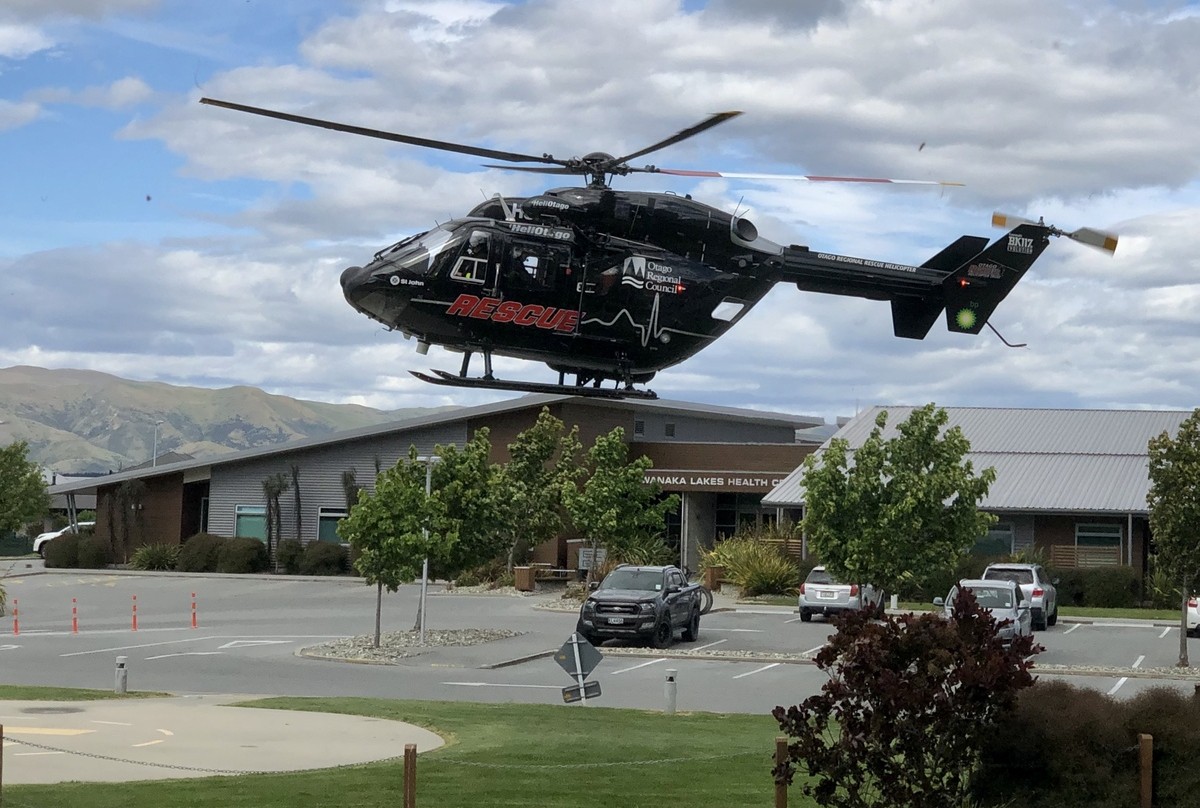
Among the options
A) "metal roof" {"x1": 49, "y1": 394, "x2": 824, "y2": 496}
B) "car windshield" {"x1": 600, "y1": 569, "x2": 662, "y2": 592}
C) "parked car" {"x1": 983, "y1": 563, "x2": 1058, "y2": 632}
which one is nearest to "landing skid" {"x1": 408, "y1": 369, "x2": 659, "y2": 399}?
"car windshield" {"x1": 600, "y1": 569, "x2": 662, "y2": 592}

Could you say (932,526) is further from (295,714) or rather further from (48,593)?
(48,593)

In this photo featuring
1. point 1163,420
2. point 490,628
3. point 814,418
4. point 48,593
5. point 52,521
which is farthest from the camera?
point 52,521

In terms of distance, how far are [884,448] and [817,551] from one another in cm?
252

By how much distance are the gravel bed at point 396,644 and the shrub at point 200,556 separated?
24777mm

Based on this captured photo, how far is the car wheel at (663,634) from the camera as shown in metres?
31.8

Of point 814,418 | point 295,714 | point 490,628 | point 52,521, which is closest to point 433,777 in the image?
point 295,714

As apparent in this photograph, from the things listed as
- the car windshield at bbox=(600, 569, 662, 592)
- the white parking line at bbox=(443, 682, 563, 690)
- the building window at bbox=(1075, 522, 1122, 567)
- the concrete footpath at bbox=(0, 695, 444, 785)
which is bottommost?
the white parking line at bbox=(443, 682, 563, 690)

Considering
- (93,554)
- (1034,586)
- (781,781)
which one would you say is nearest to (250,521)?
(93,554)

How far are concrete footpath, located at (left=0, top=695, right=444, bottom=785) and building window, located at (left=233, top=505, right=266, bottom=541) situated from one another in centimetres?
3913

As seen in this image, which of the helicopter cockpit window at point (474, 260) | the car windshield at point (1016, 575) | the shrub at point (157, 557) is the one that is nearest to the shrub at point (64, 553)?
the shrub at point (157, 557)

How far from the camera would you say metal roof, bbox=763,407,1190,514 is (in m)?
47.6

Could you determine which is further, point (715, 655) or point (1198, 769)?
point (715, 655)

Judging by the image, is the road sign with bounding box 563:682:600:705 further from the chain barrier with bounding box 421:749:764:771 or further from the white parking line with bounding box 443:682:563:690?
the white parking line with bounding box 443:682:563:690

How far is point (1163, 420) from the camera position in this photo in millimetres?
54531
